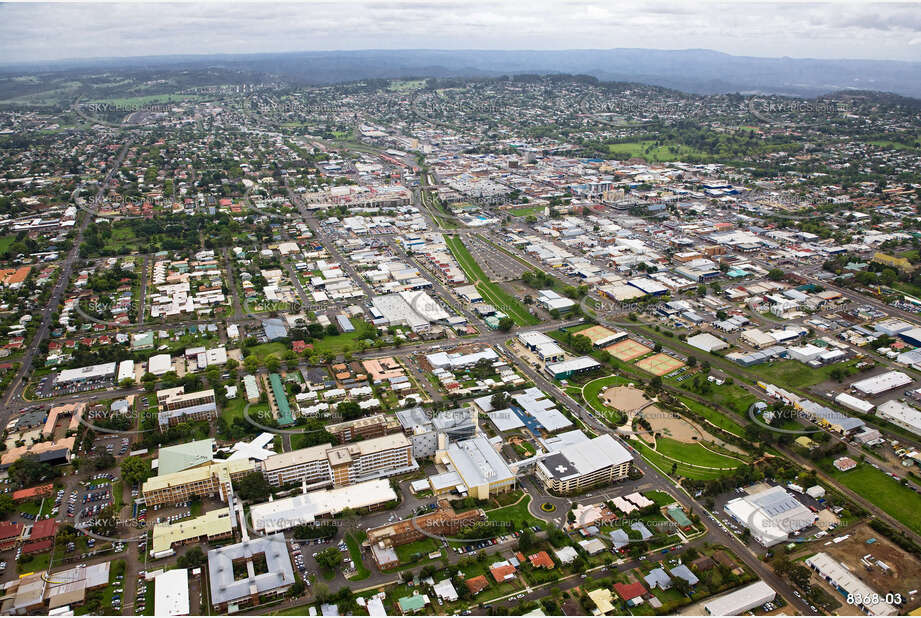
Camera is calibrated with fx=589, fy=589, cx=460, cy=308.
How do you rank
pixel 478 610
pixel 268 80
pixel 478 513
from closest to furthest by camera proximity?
pixel 478 610, pixel 478 513, pixel 268 80

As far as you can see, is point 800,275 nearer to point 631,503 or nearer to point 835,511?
point 835,511

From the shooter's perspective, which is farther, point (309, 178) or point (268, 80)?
point (268, 80)

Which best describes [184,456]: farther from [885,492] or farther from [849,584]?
[885,492]

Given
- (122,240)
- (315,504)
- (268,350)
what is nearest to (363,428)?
(315,504)

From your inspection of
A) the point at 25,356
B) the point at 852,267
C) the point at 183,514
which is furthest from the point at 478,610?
the point at 852,267

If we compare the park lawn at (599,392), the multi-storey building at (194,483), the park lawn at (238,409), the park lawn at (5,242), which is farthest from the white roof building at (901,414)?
the park lawn at (5,242)

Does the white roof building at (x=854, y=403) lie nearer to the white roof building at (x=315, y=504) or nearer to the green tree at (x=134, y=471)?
the white roof building at (x=315, y=504)

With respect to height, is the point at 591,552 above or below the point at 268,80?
below
